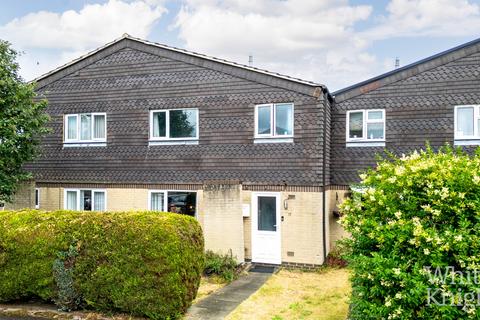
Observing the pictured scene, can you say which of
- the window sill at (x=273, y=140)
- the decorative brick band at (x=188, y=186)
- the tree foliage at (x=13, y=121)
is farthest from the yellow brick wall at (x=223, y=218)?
the tree foliage at (x=13, y=121)

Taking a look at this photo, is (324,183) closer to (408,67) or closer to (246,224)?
(246,224)

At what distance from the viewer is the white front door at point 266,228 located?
12.6 metres

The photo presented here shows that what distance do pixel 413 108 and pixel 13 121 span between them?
12173 millimetres

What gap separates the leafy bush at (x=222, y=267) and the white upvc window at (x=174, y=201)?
2.37m

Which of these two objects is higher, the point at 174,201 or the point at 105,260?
the point at 174,201

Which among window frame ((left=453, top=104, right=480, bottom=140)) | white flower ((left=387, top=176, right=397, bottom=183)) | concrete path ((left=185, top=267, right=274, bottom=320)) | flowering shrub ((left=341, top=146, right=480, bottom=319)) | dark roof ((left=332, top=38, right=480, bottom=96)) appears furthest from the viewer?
dark roof ((left=332, top=38, right=480, bottom=96))

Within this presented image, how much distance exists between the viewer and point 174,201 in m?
13.8

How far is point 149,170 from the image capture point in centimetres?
1409

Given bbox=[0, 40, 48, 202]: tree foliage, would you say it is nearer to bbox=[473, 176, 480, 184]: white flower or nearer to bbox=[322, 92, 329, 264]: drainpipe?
bbox=[322, 92, 329, 264]: drainpipe

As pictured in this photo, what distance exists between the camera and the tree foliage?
39.9 ft

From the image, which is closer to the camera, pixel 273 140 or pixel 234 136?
pixel 273 140

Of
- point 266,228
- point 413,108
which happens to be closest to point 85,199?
point 266,228

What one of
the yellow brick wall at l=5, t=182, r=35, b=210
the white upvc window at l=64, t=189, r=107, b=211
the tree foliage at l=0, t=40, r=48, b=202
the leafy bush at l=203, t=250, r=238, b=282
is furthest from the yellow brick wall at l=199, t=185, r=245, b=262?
the yellow brick wall at l=5, t=182, r=35, b=210

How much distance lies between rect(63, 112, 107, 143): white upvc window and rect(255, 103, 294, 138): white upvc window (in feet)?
19.0
